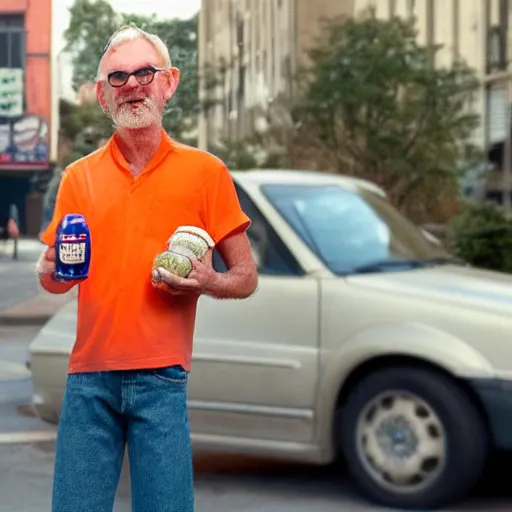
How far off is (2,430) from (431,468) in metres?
3.44

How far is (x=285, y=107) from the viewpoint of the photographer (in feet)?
67.1

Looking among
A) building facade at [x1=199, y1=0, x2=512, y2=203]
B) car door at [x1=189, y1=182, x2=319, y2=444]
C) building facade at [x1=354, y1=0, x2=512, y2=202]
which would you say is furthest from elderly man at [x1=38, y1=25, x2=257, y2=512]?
building facade at [x1=354, y1=0, x2=512, y2=202]

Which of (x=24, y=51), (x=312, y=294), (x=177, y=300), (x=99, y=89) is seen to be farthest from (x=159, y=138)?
(x=24, y=51)

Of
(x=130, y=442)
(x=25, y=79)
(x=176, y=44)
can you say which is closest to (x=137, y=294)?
(x=130, y=442)

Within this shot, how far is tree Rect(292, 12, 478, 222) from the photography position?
19.3m

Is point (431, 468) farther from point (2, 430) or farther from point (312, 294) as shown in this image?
point (2, 430)

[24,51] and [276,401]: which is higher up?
[24,51]

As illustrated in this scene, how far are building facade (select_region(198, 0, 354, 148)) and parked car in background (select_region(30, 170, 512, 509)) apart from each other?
737 inches

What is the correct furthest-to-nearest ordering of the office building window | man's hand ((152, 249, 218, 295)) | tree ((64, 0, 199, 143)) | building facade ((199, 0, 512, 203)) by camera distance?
the office building window → building facade ((199, 0, 512, 203)) → tree ((64, 0, 199, 143)) → man's hand ((152, 249, 218, 295))

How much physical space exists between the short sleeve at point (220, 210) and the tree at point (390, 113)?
15.9m

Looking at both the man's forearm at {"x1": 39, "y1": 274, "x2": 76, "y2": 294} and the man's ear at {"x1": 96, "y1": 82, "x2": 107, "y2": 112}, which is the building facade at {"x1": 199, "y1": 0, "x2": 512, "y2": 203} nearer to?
the man's ear at {"x1": 96, "y1": 82, "x2": 107, "y2": 112}

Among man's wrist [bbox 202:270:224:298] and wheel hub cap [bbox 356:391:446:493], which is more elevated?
man's wrist [bbox 202:270:224:298]

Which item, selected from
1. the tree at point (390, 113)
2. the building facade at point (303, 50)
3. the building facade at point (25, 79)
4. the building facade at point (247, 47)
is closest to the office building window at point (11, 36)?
the building facade at point (25, 79)

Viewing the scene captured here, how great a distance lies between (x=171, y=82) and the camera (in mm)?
3338
